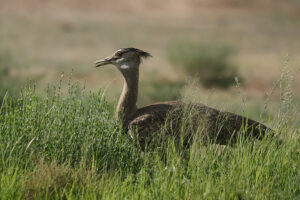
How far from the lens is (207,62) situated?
16.5 m

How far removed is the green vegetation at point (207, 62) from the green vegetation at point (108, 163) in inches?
441

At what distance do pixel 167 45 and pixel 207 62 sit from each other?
17.5 feet

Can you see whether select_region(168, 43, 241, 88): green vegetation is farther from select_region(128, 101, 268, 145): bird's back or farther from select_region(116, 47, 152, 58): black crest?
select_region(128, 101, 268, 145): bird's back

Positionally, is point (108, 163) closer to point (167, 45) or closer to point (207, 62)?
point (207, 62)

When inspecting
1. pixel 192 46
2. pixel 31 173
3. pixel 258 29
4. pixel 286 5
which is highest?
pixel 286 5

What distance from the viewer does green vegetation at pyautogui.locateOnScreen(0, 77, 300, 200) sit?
398 cm

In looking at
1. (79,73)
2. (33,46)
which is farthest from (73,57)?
(79,73)

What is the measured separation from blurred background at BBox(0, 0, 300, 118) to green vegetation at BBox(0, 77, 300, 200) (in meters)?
0.38

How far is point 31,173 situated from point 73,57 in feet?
51.1

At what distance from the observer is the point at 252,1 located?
35844 mm

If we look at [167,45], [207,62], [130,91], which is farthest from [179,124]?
[167,45]

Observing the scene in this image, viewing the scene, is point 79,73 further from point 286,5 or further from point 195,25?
point 286,5

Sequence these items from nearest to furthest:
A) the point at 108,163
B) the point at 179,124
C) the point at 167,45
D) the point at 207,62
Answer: the point at 108,163, the point at 179,124, the point at 207,62, the point at 167,45

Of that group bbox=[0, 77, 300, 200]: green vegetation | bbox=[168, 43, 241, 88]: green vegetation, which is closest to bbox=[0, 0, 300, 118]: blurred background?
bbox=[168, 43, 241, 88]: green vegetation
